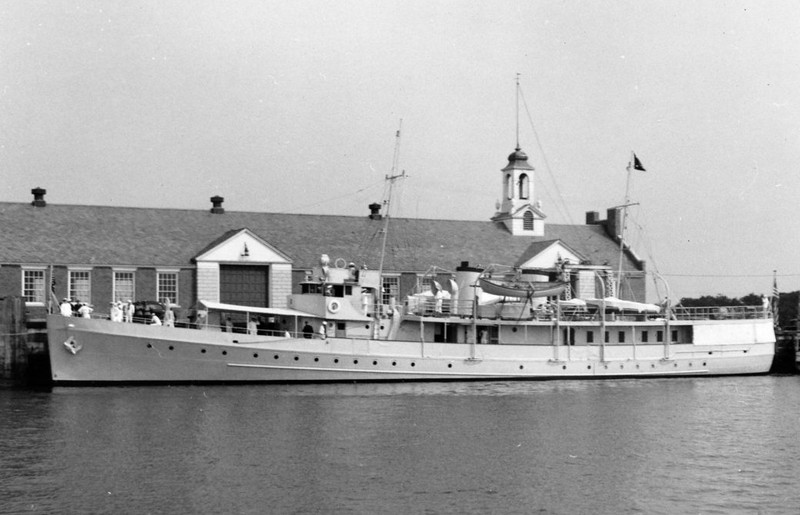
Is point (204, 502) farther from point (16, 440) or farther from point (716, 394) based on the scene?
point (716, 394)

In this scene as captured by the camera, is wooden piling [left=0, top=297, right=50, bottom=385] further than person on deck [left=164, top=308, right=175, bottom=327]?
Yes

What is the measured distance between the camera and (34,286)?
5053 cm

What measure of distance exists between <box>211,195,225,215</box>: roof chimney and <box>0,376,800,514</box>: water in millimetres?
19995

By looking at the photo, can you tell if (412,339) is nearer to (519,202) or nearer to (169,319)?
(169,319)

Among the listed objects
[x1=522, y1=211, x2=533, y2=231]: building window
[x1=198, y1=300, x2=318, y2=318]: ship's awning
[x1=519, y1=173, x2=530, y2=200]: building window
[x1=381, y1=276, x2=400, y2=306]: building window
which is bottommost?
[x1=198, y1=300, x2=318, y2=318]: ship's awning

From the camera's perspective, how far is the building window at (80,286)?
168ft

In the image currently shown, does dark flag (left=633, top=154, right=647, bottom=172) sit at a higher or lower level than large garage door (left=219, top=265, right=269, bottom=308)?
higher

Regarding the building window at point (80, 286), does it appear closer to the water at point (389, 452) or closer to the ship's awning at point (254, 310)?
the ship's awning at point (254, 310)

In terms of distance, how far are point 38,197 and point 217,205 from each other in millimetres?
9861

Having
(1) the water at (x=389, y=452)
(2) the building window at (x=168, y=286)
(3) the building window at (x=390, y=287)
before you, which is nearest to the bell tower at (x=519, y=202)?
(3) the building window at (x=390, y=287)

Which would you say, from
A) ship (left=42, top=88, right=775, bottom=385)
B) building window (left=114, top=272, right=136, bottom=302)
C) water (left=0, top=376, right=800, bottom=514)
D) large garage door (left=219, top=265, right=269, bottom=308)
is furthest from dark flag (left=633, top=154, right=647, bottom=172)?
building window (left=114, top=272, right=136, bottom=302)

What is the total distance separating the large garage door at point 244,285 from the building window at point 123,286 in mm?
4663

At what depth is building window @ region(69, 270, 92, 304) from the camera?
51.2 meters

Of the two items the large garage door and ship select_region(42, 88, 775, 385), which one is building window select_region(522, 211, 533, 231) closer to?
ship select_region(42, 88, 775, 385)
